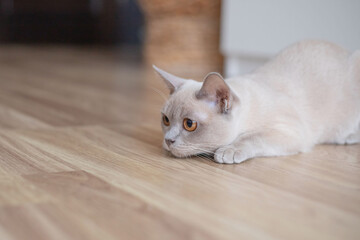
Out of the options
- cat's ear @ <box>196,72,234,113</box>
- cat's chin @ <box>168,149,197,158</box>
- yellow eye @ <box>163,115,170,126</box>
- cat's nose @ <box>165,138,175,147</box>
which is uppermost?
cat's ear @ <box>196,72,234,113</box>

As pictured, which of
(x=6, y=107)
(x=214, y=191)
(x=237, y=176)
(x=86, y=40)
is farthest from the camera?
(x=86, y=40)

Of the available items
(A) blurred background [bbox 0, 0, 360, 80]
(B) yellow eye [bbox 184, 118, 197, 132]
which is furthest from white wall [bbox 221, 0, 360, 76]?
(B) yellow eye [bbox 184, 118, 197, 132]

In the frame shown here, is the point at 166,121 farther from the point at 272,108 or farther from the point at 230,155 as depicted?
the point at 272,108

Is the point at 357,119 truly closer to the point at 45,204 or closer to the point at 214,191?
the point at 214,191

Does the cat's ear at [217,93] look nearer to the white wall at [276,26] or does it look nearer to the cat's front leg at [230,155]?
the cat's front leg at [230,155]

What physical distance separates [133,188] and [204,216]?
222 mm

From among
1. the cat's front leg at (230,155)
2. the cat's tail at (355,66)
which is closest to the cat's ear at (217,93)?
the cat's front leg at (230,155)

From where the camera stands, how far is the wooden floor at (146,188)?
0.83 metres

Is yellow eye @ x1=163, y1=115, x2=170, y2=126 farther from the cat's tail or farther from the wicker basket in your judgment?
the wicker basket

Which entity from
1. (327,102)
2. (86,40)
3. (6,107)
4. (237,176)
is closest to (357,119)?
(327,102)

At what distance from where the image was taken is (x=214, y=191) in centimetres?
104

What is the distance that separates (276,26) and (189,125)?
1.59m

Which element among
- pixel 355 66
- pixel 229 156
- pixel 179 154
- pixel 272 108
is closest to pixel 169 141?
pixel 179 154

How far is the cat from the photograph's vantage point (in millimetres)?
1296
